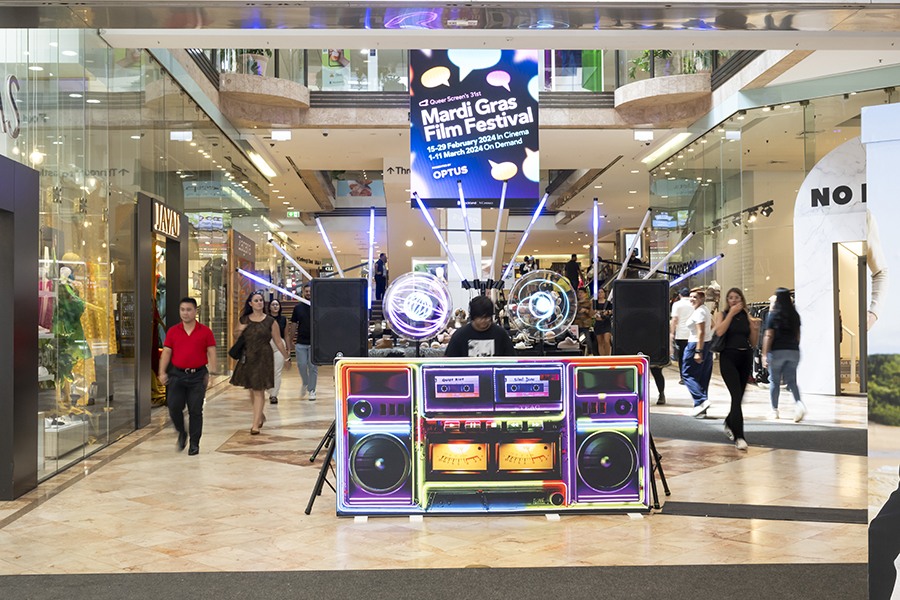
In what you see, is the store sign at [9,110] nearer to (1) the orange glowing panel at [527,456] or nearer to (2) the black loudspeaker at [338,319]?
(2) the black loudspeaker at [338,319]

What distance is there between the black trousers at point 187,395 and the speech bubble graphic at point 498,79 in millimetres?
5849

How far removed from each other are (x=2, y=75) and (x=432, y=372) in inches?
147

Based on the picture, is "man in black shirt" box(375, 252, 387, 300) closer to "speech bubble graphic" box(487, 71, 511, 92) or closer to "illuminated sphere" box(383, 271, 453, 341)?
"speech bubble graphic" box(487, 71, 511, 92)

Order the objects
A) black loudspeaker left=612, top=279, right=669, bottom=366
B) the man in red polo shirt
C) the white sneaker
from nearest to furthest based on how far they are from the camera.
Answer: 1. black loudspeaker left=612, top=279, right=669, bottom=366
2. the man in red polo shirt
3. the white sneaker

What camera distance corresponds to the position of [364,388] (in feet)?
15.0

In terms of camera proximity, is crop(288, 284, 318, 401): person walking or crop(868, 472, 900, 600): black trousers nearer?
crop(868, 472, 900, 600): black trousers

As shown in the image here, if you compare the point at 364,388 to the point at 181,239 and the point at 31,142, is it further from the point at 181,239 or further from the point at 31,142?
the point at 181,239

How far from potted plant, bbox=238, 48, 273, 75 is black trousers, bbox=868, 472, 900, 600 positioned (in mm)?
11322

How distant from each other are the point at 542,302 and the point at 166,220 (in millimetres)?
5847

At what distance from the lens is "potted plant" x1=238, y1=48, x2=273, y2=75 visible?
11805mm

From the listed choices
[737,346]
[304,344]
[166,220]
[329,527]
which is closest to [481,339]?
[329,527]

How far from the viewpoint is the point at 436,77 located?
10375 mm

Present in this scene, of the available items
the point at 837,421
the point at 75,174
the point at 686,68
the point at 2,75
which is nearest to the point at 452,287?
the point at 686,68

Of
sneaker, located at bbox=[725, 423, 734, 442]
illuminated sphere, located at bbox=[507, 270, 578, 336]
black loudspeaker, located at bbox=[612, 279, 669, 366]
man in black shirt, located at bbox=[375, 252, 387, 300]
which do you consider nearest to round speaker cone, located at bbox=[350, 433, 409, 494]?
illuminated sphere, located at bbox=[507, 270, 578, 336]
